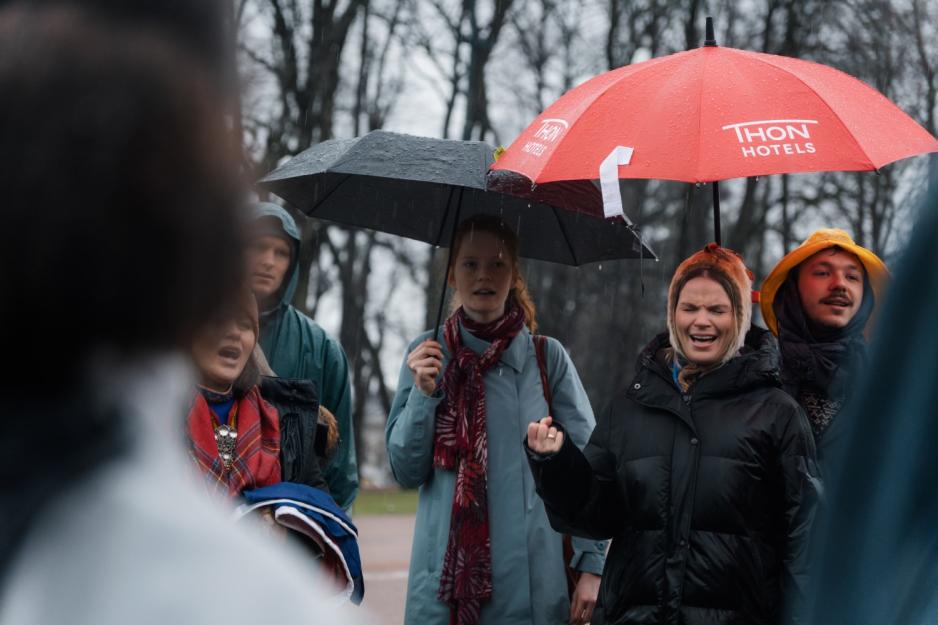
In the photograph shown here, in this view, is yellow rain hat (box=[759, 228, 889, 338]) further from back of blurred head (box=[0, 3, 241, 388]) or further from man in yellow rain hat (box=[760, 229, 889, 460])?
back of blurred head (box=[0, 3, 241, 388])

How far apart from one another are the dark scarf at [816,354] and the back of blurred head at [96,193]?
3420 millimetres

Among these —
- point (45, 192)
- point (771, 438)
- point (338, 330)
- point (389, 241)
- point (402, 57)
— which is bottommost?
point (338, 330)

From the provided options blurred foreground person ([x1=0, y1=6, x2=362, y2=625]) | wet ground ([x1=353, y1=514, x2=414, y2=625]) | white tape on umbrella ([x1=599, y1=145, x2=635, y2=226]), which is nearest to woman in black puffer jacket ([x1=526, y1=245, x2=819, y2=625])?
white tape on umbrella ([x1=599, y1=145, x2=635, y2=226])

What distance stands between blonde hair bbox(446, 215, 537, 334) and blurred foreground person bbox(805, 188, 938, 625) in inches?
134

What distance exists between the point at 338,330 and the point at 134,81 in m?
28.9

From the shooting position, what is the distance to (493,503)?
14.1 feet

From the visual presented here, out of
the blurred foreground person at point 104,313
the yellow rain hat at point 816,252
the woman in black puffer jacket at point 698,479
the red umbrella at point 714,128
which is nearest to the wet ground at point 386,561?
the woman in black puffer jacket at point 698,479

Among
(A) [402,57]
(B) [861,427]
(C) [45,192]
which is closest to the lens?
(C) [45,192]

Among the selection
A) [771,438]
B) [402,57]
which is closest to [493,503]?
[771,438]

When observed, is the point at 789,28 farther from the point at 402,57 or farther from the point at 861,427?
the point at 861,427

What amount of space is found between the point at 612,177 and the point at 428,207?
1.46 m

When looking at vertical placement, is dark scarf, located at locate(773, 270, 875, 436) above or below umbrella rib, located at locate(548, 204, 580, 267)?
below

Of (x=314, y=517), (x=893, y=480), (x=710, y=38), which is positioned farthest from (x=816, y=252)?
(x=893, y=480)

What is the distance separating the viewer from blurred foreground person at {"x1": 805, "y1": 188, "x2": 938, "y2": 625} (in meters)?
1.08
